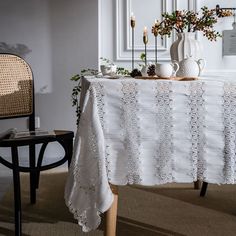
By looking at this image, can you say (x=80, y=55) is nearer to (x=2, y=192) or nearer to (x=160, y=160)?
(x=2, y=192)

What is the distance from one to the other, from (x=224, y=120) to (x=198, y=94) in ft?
0.47

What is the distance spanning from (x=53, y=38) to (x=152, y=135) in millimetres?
2103

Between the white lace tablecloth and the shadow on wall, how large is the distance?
2014 millimetres

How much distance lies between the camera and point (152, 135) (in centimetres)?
164

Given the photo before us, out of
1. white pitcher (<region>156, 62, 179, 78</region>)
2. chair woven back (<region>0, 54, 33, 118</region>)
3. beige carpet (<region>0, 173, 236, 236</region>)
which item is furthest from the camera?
chair woven back (<region>0, 54, 33, 118</region>)

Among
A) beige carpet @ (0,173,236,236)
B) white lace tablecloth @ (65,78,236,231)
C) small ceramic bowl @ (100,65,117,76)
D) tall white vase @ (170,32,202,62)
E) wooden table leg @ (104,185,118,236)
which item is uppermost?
tall white vase @ (170,32,202,62)

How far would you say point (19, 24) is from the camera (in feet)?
11.4

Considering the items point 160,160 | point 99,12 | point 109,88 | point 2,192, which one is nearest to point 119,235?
point 160,160

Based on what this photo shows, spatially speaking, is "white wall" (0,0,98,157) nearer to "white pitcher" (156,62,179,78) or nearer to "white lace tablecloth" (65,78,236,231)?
"white pitcher" (156,62,179,78)

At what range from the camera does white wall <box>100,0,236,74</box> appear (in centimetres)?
356

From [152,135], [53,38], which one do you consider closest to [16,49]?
[53,38]

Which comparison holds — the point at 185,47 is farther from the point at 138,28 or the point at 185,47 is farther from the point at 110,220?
the point at 138,28

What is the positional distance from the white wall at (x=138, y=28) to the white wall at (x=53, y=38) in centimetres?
14

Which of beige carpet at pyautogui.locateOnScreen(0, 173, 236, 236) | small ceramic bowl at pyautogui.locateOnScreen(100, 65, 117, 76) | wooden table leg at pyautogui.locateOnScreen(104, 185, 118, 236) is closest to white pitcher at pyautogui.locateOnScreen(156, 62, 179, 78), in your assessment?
small ceramic bowl at pyautogui.locateOnScreen(100, 65, 117, 76)
